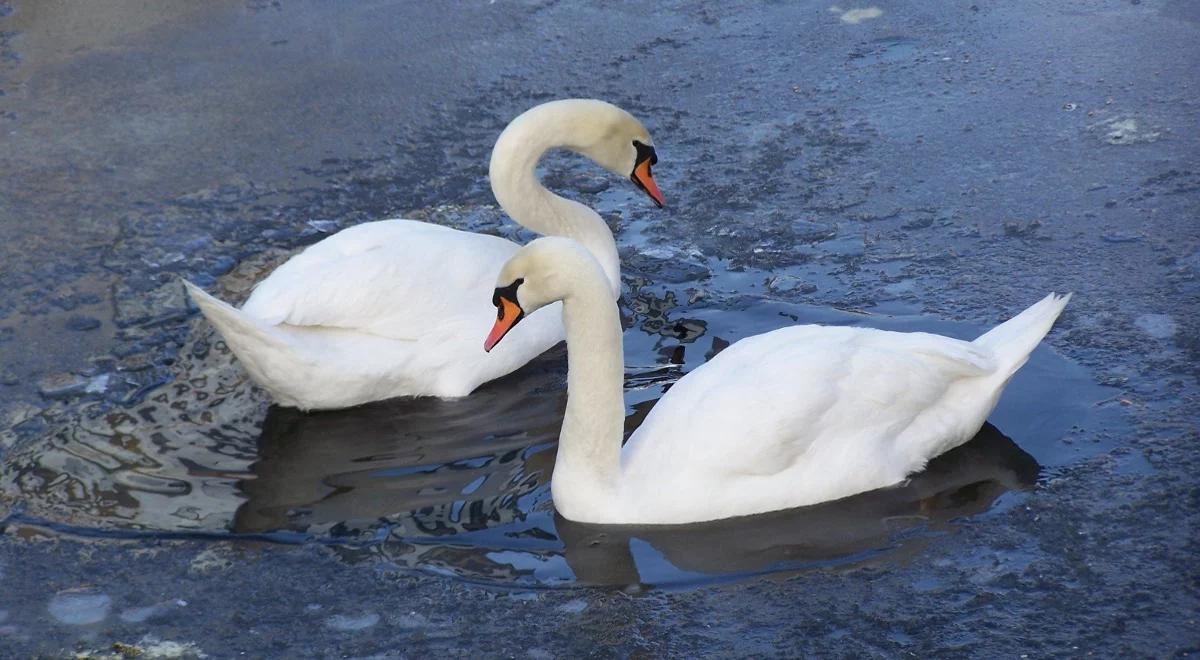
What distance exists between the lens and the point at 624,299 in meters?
5.67

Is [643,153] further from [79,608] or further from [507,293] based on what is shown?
[79,608]

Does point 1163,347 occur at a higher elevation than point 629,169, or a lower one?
lower

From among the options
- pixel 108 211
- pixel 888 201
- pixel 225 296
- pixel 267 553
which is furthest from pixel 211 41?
pixel 267 553

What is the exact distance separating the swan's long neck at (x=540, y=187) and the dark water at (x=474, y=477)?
1.30 feet

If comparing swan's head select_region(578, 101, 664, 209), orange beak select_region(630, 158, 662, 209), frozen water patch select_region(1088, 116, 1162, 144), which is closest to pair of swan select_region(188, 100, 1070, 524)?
swan's head select_region(578, 101, 664, 209)

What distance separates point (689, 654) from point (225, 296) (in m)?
2.90

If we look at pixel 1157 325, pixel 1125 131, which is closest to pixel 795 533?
pixel 1157 325

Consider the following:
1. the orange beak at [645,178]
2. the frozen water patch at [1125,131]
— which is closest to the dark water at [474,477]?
the orange beak at [645,178]

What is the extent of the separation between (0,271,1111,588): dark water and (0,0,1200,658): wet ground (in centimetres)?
2

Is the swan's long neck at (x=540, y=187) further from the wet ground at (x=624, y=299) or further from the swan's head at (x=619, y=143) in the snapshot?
the wet ground at (x=624, y=299)

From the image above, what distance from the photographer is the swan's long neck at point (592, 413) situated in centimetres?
414

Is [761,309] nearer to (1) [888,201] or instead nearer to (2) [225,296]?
(1) [888,201]

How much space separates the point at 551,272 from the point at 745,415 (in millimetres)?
674

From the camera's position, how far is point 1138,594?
3.60 meters
